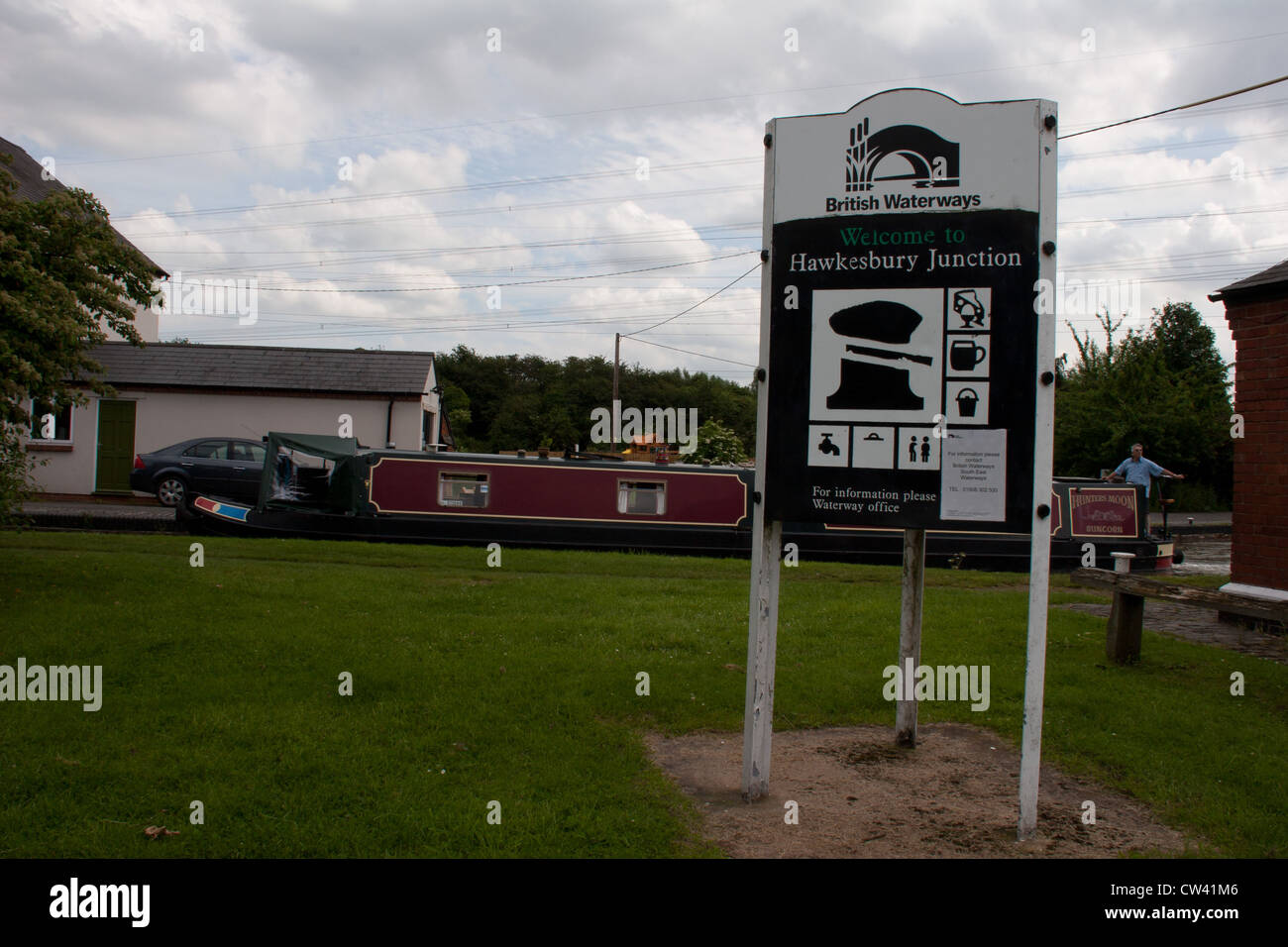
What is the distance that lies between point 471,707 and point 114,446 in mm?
22569

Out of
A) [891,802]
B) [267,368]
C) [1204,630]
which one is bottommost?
[891,802]

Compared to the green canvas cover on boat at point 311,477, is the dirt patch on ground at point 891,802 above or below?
below

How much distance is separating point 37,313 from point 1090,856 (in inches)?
300

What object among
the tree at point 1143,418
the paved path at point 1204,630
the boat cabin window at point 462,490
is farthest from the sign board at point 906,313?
the tree at point 1143,418

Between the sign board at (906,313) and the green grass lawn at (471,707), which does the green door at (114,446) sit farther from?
the sign board at (906,313)

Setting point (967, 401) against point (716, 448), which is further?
point (716, 448)

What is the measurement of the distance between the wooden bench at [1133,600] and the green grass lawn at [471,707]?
257mm

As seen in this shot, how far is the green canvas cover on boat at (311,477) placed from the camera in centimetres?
1582

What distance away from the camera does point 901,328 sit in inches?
173

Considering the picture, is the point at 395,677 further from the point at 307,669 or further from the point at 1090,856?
the point at 1090,856

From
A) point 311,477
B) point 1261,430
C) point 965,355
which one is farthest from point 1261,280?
point 311,477

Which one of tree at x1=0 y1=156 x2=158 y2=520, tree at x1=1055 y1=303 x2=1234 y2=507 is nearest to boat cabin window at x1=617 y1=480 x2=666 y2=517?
tree at x1=0 y1=156 x2=158 y2=520

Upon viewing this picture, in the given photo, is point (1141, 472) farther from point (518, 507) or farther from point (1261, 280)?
point (518, 507)

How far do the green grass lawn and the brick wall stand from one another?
1.83 metres
